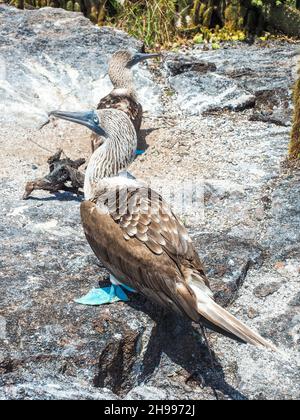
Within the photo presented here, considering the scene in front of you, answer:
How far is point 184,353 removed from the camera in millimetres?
4832

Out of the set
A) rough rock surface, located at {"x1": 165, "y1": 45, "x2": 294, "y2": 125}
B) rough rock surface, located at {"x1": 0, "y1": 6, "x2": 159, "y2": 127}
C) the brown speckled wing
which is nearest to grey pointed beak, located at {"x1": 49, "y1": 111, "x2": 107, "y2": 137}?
the brown speckled wing

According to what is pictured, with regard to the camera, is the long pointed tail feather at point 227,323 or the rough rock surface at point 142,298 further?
the rough rock surface at point 142,298

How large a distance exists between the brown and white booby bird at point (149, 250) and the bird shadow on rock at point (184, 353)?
0.29 m

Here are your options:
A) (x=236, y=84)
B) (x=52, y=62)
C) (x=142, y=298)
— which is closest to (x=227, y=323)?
(x=142, y=298)

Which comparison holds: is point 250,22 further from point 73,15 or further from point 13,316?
point 13,316

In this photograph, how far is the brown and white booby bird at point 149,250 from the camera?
14.4 ft

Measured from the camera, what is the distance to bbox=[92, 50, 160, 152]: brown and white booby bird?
8.19 m

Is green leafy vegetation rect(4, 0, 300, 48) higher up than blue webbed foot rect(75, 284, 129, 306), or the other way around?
green leafy vegetation rect(4, 0, 300, 48)

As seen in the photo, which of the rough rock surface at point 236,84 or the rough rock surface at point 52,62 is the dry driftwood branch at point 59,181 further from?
the rough rock surface at point 236,84

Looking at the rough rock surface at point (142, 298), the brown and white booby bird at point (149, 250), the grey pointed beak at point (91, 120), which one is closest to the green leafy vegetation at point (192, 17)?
the rough rock surface at point (142, 298)

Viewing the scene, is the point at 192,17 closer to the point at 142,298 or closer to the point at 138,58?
the point at 138,58

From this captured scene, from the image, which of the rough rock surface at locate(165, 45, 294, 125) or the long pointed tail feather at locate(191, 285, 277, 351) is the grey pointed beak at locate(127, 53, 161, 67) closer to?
the rough rock surface at locate(165, 45, 294, 125)

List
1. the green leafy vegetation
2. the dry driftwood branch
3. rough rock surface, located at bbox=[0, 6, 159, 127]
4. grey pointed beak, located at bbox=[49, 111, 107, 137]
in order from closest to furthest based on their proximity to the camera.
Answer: grey pointed beak, located at bbox=[49, 111, 107, 137], the dry driftwood branch, rough rock surface, located at bbox=[0, 6, 159, 127], the green leafy vegetation

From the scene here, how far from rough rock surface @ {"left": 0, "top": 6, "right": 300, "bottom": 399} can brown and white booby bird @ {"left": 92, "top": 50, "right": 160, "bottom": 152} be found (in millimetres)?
400
